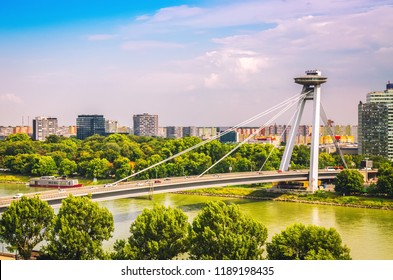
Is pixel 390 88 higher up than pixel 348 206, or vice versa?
pixel 390 88

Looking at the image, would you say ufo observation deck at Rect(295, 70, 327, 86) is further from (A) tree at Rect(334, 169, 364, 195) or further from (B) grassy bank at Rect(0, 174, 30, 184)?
(B) grassy bank at Rect(0, 174, 30, 184)

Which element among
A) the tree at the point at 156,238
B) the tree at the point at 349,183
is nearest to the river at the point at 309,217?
the tree at the point at 349,183

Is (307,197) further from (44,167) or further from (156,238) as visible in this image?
(44,167)

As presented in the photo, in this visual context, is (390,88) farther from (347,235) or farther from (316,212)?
(347,235)

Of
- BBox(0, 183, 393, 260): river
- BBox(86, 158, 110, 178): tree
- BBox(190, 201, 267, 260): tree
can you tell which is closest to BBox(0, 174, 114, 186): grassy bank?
BBox(86, 158, 110, 178): tree

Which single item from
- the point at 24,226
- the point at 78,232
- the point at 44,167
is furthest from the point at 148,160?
the point at 78,232

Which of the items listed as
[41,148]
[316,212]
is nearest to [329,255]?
[316,212]
